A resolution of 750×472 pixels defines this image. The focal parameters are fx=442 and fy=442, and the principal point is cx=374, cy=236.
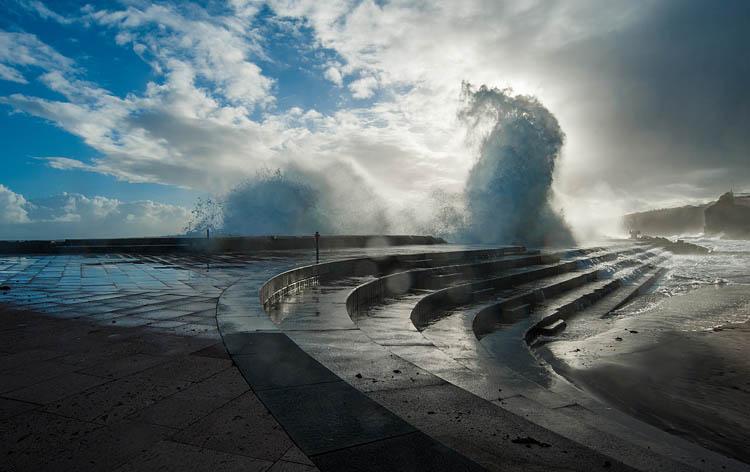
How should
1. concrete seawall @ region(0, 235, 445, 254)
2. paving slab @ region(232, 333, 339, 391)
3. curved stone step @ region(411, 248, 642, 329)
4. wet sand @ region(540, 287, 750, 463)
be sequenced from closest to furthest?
paving slab @ region(232, 333, 339, 391), wet sand @ region(540, 287, 750, 463), curved stone step @ region(411, 248, 642, 329), concrete seawall @ region(0, 235, 445, 254)

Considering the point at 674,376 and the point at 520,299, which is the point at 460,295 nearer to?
the point at 520,299

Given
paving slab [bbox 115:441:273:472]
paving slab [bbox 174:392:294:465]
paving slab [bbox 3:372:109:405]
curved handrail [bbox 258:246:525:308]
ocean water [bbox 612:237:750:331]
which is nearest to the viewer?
paving slab [bbox 115:441:273:472]

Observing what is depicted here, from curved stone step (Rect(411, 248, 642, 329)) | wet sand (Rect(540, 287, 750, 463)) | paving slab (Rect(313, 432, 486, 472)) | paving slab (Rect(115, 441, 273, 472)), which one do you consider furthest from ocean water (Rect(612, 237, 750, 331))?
paving slab (Rect(115, 441, 273, 472))

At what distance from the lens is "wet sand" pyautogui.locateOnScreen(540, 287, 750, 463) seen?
4.08 meters

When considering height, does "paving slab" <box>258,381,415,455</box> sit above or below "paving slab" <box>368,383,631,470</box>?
above

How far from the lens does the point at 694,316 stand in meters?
10.3

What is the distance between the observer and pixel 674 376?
5676 millimetres

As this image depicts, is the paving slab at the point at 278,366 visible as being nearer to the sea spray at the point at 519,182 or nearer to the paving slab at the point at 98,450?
the paving slab at the point at 98,450

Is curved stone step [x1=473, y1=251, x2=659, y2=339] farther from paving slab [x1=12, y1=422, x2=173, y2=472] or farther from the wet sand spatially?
paving slab [x1=12, y1=422, x2=173, y2=472]

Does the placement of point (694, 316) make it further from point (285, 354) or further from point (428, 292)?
point (285, 354)

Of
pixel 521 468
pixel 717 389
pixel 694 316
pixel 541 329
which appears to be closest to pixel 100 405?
pixel 521 468

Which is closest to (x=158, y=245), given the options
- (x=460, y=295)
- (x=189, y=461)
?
(x=460, y=295)

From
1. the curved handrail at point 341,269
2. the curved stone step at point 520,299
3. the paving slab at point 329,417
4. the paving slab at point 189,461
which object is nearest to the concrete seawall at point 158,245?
the curved handrail at point 341,269

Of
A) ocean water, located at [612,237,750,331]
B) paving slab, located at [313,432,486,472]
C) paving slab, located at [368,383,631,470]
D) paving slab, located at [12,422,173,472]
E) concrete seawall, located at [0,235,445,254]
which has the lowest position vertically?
ocean water, located at [612,237,750,331]
